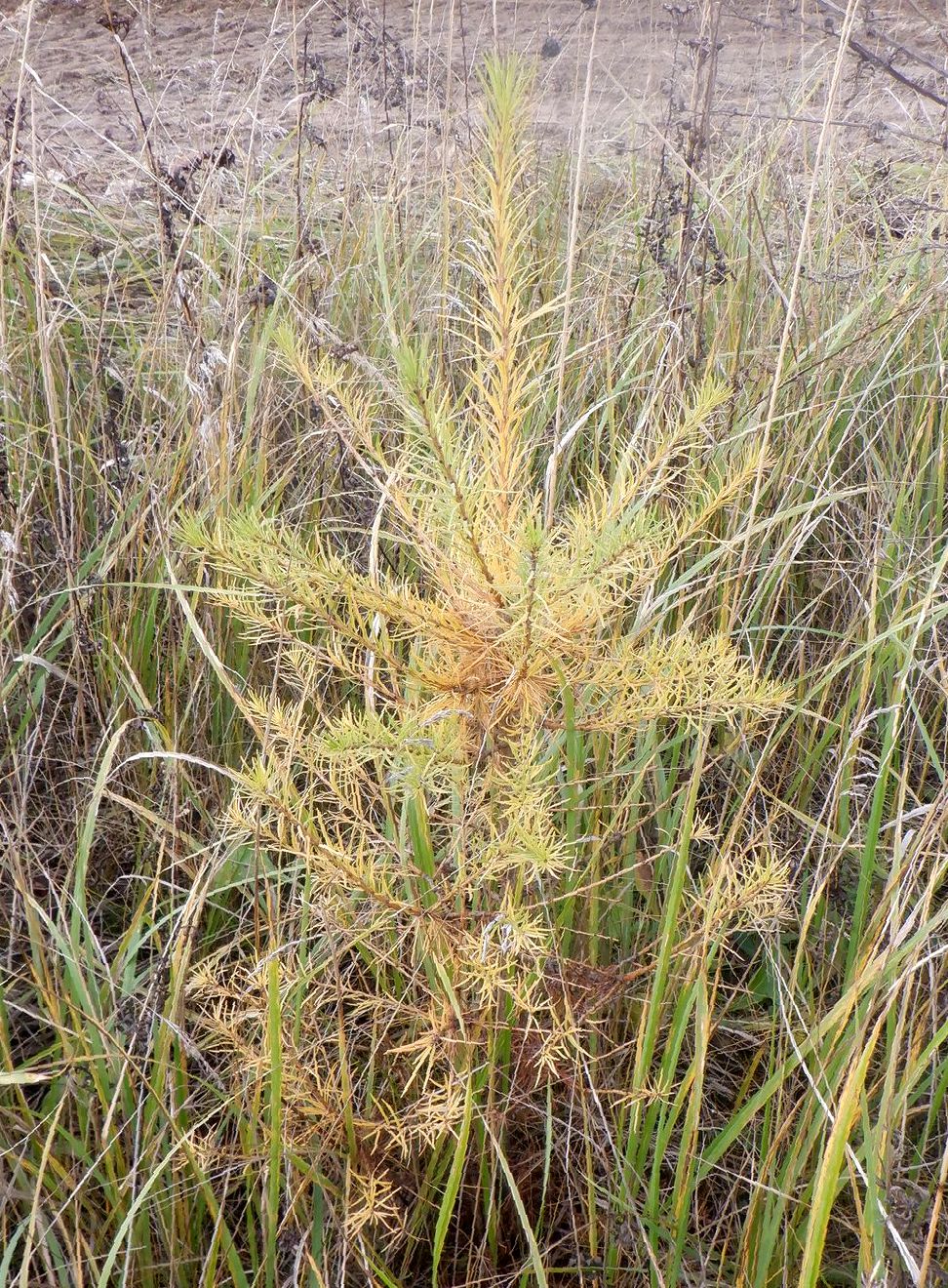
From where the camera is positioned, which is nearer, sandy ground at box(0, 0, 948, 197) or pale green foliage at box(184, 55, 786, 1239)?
pale green foliage at box(184, 55, 786, 1239)

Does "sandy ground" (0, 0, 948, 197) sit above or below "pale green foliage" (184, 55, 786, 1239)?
above

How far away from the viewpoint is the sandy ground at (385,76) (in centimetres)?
249

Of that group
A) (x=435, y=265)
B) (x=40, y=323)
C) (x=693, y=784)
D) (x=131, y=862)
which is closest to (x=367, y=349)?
(x=435, y=265)

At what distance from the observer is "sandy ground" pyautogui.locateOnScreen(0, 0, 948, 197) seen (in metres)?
2.49

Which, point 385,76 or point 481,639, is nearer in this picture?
point 481,639

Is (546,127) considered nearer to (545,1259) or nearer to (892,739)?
(892,739)

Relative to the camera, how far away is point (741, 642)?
1.88 metres

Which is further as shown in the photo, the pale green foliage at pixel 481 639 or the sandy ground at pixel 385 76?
the sandy ground at pixel 385 76

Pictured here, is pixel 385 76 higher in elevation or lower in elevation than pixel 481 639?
higher

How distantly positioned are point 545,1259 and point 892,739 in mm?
785

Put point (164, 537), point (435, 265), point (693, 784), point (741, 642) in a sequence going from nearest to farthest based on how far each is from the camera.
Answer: point (693, 784)
point (164, 537)
point (741, 642)
point (435, 265)

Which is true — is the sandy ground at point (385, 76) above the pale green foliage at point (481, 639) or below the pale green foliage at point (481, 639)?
above

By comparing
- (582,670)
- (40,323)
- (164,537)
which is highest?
(40,323)

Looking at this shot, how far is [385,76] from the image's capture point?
8.43 ft
